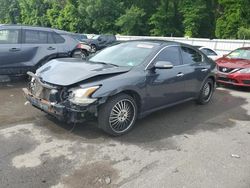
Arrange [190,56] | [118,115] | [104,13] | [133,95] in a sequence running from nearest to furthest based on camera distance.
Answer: [118,115] → [133,95] → [190,56] → [104,13]

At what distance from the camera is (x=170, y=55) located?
6027mm

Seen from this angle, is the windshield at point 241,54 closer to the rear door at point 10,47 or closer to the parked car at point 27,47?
the parked car at point 27,47

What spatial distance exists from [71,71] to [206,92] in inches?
145

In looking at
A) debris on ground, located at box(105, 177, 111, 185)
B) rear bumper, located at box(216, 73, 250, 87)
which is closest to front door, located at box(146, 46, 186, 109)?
debris on ground, located at box(105, 177, 111, 185)

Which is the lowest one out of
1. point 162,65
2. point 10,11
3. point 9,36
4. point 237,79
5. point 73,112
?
point 73,112

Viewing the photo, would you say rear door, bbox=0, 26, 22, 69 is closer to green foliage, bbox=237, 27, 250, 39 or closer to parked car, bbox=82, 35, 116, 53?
parked car, bbox=82, 35, 116, 53

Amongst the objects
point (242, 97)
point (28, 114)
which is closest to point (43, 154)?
point (28, 114)

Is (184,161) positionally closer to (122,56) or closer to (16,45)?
(122,56)

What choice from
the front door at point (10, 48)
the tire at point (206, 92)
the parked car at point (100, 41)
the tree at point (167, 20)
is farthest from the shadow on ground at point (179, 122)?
the tree at point (167, 20)

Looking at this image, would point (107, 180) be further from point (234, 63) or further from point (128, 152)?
point (234, 63)

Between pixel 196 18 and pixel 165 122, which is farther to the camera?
pixel 196 18

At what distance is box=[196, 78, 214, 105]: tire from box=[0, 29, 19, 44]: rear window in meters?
4.94

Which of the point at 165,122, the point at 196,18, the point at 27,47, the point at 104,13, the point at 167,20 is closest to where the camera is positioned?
the point at 165,122

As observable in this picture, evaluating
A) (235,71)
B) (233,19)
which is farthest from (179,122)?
(233,19)
